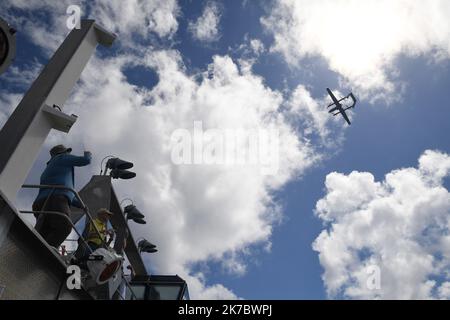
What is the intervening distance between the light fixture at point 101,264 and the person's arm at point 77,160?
4.75 ft

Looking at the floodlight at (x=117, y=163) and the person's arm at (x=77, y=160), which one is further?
the floodlight at (x=117, y=163)

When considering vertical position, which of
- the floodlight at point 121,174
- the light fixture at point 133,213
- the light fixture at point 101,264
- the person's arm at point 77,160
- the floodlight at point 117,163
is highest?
the light fixture at point 133,213

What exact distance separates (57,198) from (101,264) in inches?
53.7

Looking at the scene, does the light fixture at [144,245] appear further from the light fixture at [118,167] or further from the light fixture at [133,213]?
the light fixture at [118,167]

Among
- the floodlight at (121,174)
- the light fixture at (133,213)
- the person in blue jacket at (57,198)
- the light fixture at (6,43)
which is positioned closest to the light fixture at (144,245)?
the light fixture at (133,213)

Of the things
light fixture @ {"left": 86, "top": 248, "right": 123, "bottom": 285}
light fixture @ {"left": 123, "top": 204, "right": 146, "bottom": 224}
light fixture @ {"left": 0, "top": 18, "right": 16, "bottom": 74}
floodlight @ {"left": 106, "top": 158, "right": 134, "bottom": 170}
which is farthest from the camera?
light fixture @ {"left": 123, "top": 204, "right": 146, "bottom": 224}

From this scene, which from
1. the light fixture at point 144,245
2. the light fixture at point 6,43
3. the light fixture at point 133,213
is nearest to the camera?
the light fixture at point 6,43

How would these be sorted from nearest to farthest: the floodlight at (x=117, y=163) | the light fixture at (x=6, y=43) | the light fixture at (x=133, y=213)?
the light fixture at (x=6, y=43)
the floodlight at (x=117, y=163)
the light fixture at (x=133, y=213)

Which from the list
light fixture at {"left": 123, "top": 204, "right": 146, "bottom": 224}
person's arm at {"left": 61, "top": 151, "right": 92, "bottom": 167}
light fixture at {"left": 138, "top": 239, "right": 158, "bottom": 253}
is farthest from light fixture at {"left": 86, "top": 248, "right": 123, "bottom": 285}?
light fixture at {"left": 138, "top": 239, "right": 158, "bottom": 253}

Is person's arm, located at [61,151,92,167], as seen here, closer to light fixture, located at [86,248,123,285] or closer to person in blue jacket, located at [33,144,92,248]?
person in blue jacket, located at [33,144,92,248]

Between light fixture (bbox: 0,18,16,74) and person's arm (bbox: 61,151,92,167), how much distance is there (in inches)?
107

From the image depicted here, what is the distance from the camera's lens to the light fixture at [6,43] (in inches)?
109

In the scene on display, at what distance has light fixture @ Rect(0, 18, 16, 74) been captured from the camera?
9.09 ft
